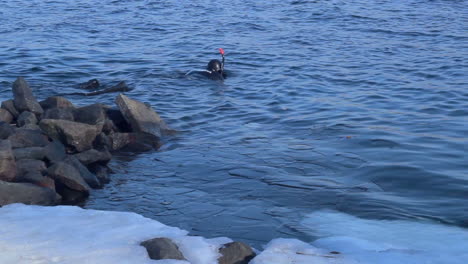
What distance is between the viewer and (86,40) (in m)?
18.2

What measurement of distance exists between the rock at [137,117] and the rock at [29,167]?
89.6 inches

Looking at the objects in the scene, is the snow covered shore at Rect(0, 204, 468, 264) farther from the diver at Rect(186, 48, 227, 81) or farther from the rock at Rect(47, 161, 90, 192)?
the diver at Rect(186, 48, 227, 81)

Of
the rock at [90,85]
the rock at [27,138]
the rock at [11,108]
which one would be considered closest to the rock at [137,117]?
the rock at [11,108]

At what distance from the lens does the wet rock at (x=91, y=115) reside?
384 inches

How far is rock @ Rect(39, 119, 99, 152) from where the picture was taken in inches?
361

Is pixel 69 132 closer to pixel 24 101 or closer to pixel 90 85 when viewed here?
pixel 24 101

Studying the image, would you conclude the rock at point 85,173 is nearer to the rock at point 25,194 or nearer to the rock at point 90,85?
the rock at point 25,194

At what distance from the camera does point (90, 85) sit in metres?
13.4

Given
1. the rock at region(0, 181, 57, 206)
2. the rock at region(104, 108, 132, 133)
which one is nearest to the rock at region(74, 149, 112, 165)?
the rock at region(0, 181, 57, 206)

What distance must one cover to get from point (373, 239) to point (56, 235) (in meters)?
2.83

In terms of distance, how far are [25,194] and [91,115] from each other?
8.56 feet

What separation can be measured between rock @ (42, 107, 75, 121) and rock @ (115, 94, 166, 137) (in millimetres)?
794

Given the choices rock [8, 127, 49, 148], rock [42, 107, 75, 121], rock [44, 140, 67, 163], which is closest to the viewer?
rock [44, 140, 67, 163]

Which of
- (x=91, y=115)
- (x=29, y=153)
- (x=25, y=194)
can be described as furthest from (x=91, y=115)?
(x=25, y=194)
